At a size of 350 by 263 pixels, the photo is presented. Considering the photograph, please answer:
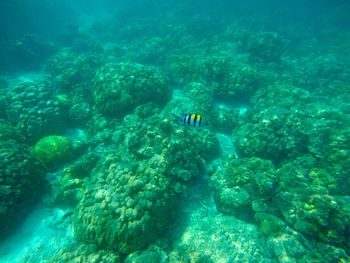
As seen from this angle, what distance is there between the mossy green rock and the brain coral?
2247 millimetres

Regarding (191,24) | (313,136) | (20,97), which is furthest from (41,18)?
(313,136)

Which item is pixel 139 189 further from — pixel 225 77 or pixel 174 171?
pixel 225 77

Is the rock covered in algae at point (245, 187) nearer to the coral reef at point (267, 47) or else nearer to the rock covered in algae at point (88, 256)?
the rock covered in algae at point (88, 256)

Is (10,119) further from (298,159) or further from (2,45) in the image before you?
(2,45)

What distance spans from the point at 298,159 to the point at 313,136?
1357 mm

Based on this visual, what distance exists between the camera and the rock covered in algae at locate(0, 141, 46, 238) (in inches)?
194

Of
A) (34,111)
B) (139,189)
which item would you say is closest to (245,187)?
(139,189)

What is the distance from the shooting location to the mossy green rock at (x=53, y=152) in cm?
650

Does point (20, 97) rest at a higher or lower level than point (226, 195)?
higher

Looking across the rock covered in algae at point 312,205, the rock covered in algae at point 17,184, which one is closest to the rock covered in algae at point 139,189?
the rock covered in algae at point 17,184

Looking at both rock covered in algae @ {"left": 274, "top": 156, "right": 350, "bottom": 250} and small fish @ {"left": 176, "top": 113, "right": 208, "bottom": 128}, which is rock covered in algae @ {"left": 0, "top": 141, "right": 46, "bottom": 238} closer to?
small fish @ {"left": 176, "top": 113, "right": 208, "bottom": 128}

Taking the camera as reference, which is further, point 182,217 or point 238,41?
point 238,41

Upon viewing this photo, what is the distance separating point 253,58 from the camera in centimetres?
1516

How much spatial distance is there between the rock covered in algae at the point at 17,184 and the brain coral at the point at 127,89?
138 inches
